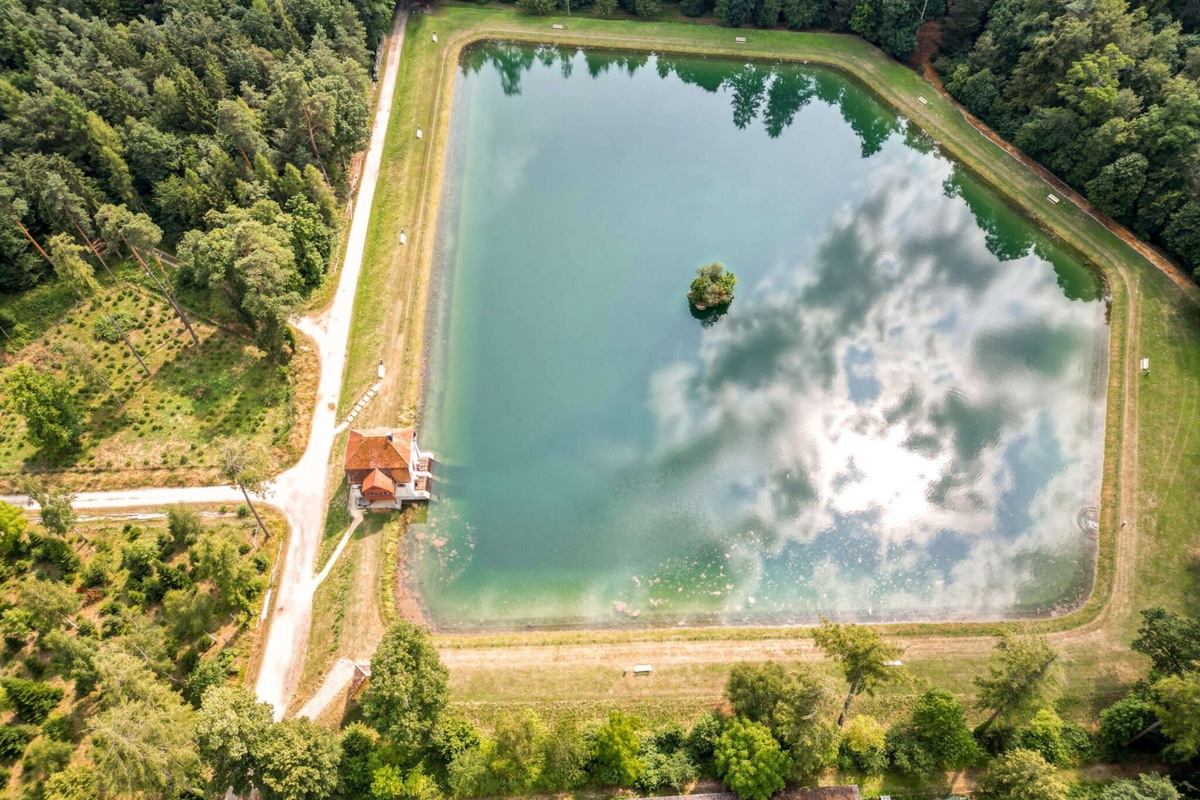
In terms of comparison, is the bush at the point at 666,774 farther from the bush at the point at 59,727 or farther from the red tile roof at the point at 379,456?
the bush at the point at 59,727

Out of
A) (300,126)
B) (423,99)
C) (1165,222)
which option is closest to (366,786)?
(300,126)

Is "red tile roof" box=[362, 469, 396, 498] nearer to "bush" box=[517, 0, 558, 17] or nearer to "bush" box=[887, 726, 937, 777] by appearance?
"bush" box=[887, 726, 937, 777]

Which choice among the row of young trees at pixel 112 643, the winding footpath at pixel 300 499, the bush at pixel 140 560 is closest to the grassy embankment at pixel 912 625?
the winding footpath at pixel 300 499

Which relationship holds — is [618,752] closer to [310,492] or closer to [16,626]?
[310,492]

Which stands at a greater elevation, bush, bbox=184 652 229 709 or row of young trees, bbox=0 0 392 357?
row of young trees, bbox=0 0 392 357

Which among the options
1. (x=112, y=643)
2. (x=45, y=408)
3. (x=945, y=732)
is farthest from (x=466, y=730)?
(x=45, y=408)

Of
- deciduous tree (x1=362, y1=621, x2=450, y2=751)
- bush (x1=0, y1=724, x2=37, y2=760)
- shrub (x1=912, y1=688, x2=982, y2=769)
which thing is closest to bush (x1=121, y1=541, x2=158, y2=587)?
bush (x1=0, y1=724, x2=37, y2=760)

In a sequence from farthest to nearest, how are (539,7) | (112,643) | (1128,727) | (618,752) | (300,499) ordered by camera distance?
(539,7) → (300,499) → (1128,727) → (112,643) → (618,752)
